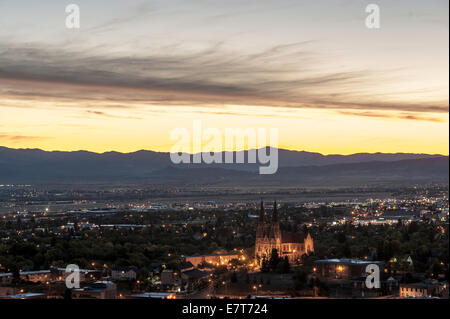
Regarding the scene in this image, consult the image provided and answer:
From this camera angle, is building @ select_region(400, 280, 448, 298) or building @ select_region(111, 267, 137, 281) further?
building @ select_region(111, 267, 137, 281)

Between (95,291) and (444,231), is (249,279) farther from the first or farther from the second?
(444,231)

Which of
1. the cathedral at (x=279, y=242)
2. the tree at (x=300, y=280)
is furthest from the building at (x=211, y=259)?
the tree at (x=300, y=280)

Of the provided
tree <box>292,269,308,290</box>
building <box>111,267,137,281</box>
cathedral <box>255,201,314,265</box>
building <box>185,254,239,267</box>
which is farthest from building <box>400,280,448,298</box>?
building <box>185,254,239,267</box>

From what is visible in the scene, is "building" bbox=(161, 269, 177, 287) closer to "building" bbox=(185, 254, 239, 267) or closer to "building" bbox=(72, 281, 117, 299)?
"building" bbox=(72, 281, 117, 299)

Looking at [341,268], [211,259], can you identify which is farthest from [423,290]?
[211,259]

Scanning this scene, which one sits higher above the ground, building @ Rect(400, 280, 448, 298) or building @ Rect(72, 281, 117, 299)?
building @ Rect(72, 281, 117, 299)

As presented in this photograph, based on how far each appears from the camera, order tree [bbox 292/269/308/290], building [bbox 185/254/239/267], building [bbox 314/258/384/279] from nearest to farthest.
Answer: tree [bbox 292/269/308/290], building [bbox 314/258/384/279], building [bbox 185/254/239/267]
